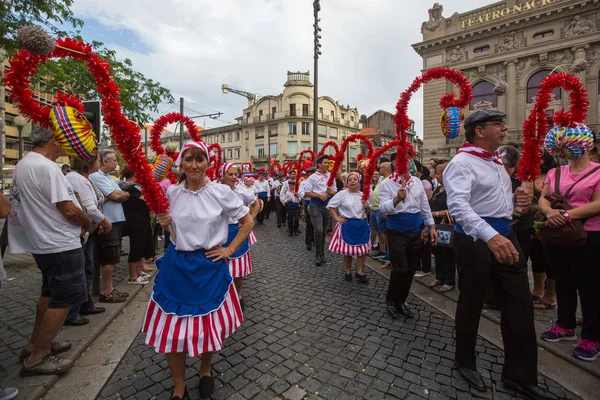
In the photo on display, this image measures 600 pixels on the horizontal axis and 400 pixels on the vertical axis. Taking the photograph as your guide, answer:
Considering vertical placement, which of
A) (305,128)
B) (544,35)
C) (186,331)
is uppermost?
(544,35)

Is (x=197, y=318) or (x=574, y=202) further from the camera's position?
(x=574, y=202)

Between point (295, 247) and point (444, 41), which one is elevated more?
point (444, 41)

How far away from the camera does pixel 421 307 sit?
170 inches

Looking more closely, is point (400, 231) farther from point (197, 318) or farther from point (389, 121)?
point (389, 121)

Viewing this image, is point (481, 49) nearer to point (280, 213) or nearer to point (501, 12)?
point (501, 12)

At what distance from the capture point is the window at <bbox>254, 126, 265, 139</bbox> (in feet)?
182

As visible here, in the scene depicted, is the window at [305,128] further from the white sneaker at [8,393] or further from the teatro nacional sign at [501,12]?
the white sneaker at [8,393]

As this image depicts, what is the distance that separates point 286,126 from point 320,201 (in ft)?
155

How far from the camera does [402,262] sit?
3.88 m

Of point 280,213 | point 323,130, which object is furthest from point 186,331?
point 323,130

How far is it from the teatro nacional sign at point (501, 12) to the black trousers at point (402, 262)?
30511 mm

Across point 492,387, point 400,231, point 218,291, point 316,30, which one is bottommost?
point 492,387

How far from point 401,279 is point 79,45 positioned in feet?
13.2

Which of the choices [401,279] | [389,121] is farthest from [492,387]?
[389,121]
